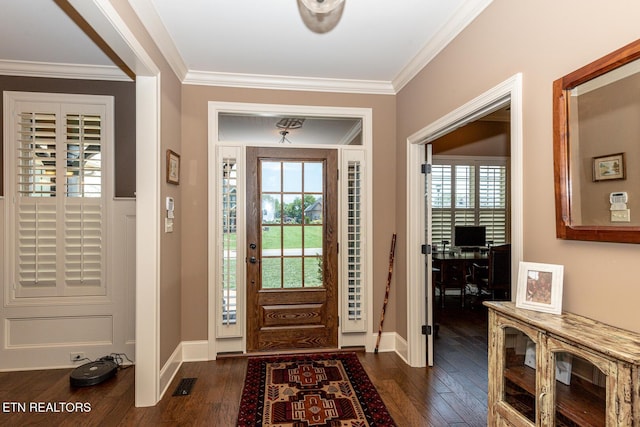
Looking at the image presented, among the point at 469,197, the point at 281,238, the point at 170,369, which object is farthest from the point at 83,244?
the point at 469,197

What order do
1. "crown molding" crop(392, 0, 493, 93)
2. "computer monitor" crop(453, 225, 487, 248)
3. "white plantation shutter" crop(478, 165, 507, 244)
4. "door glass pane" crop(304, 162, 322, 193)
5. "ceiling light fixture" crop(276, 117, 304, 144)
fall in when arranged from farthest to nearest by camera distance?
1. "white plantation shutter" crop(478, 165, 507, 244)
2. "computer monitor" crop(453, 225, 487, 248)
3. "ceiling light fixture" crop(276, 117, 304, 144)
4. "door glass pane" crop(304, 162, 322, 193)
5. "crown molding" crop(392, 0, 493, 93)

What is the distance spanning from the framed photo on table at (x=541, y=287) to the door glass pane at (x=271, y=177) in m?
2.43

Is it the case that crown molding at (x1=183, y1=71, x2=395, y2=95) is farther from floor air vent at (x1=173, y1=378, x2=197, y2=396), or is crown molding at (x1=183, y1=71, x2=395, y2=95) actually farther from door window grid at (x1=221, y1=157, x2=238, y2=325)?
floor air vent at (x1=173, y1=378, x2=197, y2=396)

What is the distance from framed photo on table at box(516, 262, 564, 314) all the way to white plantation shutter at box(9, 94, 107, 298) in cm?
329

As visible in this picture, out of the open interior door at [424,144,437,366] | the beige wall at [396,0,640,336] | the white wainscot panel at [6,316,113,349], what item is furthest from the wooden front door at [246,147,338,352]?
the beige wall at [396,0,640,336]

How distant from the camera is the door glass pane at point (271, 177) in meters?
3.49

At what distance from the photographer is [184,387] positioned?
2773 millimetres

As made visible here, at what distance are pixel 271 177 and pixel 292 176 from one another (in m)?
0.21

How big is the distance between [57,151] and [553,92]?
3.74 m

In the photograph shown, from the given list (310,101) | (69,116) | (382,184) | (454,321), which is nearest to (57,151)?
(69,116)

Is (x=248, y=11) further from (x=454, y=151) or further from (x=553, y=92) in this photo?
(x=454, y=151)

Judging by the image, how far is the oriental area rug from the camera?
7.55 ft

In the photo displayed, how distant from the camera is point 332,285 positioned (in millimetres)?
3564

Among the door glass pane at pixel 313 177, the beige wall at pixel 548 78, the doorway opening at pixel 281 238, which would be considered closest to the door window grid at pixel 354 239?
the doorway opening at pixel 281 238
